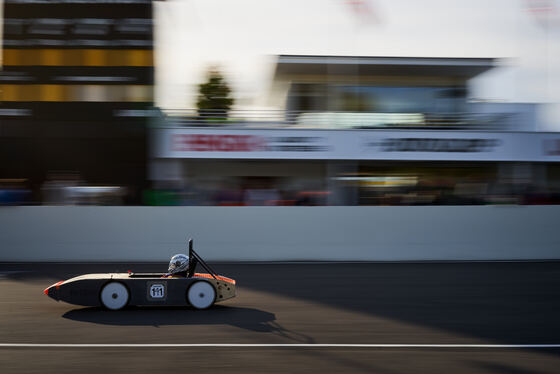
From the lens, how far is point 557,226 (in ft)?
52.2

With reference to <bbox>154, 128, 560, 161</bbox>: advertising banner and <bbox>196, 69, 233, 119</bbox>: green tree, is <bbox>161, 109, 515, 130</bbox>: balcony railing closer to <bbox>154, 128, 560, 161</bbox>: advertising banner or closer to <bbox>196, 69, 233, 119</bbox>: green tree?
<bbox>154, 128, 560, 161</bbox>: advertising banner

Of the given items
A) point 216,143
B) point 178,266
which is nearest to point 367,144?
point 216,143

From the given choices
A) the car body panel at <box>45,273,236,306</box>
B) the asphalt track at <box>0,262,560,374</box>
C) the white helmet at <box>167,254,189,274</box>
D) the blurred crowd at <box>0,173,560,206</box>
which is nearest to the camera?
the asphalt track at <box>0,262,560,374</box>

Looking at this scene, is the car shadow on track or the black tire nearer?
the car shadow on track

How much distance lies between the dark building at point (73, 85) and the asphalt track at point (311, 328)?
9.50 meters

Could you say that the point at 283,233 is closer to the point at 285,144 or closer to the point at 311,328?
the point at 285,144

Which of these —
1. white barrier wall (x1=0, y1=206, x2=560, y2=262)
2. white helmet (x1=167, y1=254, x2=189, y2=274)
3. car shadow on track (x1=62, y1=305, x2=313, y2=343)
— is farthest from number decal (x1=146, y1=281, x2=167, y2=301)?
white barrier wall (x1=0, y1=206, x2=560, y2=262)

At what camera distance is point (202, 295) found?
8.19 meters

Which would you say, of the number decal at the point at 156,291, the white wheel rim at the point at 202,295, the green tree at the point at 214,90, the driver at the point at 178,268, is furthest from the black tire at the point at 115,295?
the green tree at the point at 214,90

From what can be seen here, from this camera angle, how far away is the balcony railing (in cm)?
2036

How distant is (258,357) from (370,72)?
19.2 metres

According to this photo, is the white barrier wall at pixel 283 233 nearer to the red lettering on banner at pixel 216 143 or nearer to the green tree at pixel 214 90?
the red lettering on banner at pixel 216 143

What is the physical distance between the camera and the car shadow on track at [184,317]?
726cm

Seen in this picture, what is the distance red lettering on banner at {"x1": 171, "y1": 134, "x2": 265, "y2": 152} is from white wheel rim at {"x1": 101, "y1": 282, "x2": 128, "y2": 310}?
1231 cm
